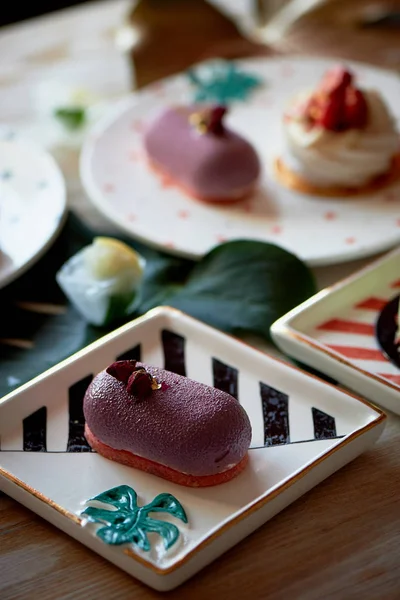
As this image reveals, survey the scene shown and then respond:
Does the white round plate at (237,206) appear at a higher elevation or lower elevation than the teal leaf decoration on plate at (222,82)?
lower

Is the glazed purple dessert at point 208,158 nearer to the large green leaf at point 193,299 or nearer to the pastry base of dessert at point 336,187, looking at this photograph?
the pastry base of dessert at point 336,187

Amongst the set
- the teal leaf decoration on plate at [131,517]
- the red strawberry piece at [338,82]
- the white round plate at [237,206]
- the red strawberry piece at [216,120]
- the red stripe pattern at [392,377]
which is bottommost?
the teal leaf decoration on plate at [131,517]

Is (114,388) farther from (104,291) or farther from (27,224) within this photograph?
(27,224)

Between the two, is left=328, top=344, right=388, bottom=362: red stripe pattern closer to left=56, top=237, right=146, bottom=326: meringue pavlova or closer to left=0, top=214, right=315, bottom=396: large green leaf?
left=0, top=214, right=315, bottom=396: large green leaf

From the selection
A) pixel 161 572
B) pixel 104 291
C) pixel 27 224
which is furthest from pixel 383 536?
pixel 27 224

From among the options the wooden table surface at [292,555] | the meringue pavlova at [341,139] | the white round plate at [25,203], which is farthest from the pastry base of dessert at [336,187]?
the wooden table surface at [292,555]

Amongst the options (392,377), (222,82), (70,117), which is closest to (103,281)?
(392,377)
